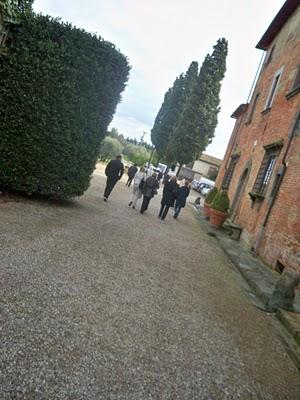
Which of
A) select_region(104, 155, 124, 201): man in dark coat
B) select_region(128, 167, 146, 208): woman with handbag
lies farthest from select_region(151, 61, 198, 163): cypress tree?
select_region(104, 155, 124, 201): man in dark coat

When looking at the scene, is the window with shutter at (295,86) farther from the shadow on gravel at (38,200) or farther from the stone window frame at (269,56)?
the shadow on gravel at (38,200)

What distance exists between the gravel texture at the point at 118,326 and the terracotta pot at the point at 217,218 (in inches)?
312

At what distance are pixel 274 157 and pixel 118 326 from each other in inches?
→ 404

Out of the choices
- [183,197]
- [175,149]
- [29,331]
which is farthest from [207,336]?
[175,149]

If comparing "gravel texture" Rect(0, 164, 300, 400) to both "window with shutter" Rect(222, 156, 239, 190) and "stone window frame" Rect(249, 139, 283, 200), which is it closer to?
"stone window frame" Rect(249, 139, 283, 200)

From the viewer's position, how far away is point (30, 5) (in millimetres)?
8266

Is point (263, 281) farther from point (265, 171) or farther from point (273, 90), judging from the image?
point (273, 90)

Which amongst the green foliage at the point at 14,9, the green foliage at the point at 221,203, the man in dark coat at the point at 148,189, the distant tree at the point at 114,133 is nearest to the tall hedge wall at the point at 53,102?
the green foliage at the point at 14,9

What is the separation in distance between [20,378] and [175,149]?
32549mm

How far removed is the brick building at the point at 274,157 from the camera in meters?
9.72

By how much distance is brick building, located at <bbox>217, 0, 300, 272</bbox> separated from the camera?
31.9ft

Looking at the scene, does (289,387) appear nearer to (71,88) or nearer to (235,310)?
(235,310)

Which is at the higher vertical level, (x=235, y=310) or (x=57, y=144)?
(x=57, y=144)

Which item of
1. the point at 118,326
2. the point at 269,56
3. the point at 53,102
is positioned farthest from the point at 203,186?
the point at 118,326
